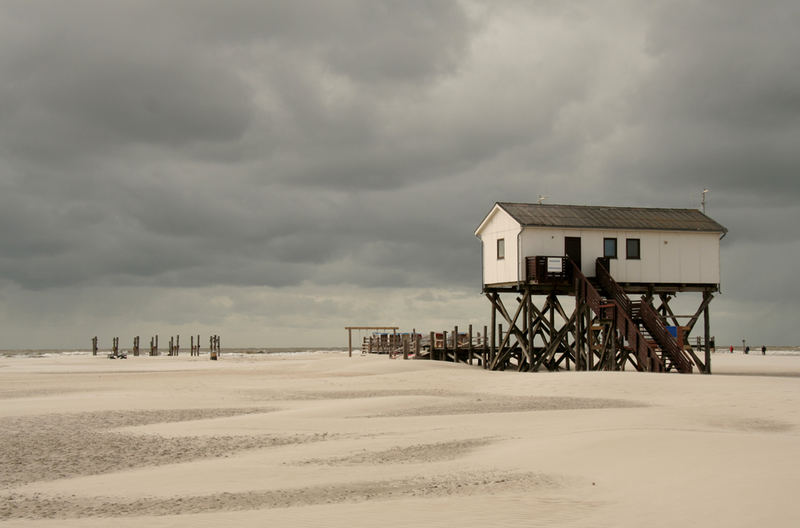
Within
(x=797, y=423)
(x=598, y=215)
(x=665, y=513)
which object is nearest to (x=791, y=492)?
(x=665, y=513)

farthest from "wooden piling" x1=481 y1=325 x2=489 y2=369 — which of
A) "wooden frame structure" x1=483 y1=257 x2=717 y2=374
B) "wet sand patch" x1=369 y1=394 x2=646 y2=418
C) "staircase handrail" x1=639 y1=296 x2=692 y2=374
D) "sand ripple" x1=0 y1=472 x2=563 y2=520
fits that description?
"sand ripple" x1=0 y1=472 x2=563 y2=520

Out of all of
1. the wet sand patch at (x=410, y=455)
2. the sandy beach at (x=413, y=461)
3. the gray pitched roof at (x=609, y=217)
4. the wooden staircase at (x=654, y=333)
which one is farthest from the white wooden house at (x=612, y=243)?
the wet sand patch at (x=410, y=455)

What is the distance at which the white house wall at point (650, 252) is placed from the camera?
38.1 meters

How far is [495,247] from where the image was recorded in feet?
132

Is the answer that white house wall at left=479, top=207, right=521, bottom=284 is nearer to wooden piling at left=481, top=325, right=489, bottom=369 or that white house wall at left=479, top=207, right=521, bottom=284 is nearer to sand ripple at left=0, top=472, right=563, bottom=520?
wooden piling at left=481, top=325, right=489, bottom=369

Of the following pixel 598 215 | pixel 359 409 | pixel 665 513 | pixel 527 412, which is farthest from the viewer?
pixel 598 215

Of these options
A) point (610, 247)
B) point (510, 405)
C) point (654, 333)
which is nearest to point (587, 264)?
point (610, 247)

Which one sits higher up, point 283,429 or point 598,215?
point 598,215

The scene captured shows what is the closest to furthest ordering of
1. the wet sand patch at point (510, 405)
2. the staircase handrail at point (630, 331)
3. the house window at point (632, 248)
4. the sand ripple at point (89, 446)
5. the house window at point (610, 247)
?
the sand ripple at point (89, 446), the wet sand patch at point (510, 405), the staircase handrail at point (630, 331), the house window at point (610, 247), the house window at point (632, 248)

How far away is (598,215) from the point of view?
40.2 metres

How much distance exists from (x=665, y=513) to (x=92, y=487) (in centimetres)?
781

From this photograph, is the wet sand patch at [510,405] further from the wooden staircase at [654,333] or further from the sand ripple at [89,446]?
the wooden staircase at [654,333]

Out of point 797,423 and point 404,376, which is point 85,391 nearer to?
point 404,376

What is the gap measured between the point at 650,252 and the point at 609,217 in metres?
2.65
